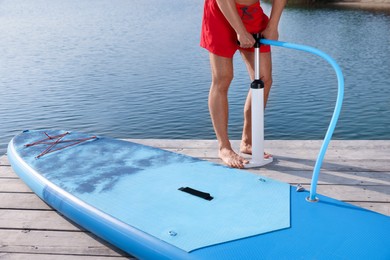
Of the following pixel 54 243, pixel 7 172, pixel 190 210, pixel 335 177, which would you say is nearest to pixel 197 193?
pixel 190 210

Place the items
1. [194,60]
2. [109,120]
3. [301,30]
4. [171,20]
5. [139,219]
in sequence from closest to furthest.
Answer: [139,219] < [109,120] < [194,60] < [301,30] < [171,20]

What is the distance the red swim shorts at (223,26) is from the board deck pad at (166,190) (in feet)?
2.54

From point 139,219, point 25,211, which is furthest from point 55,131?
point 139,219

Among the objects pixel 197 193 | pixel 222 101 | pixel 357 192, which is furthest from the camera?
pixel 222 101

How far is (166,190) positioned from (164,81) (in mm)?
7052

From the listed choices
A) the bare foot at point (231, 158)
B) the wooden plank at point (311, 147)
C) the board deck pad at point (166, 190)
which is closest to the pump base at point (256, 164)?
the bare foot at point (231, 158)

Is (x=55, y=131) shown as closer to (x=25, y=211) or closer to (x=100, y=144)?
(x=100, y=144)

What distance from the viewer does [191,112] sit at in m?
7.77

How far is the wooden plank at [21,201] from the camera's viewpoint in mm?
2773

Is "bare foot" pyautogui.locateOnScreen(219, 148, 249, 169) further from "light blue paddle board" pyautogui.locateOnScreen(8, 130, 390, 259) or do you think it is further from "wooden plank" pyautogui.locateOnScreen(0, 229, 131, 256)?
"wooden plank" pyautogui.locateOnScreen(0, 229, 131, 256)

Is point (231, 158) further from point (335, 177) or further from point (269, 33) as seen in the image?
point (269, 33)

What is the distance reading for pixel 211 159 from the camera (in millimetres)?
3355

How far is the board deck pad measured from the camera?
2176 millimetres

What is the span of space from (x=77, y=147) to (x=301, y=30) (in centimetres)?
1276
